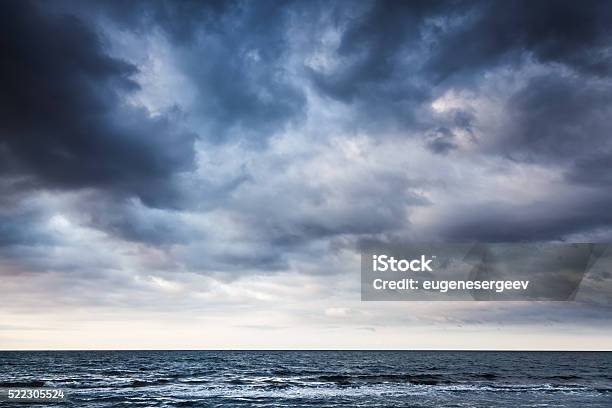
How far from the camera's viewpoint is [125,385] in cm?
5506

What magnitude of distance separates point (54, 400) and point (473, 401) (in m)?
37.1

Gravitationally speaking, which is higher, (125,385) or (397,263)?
(397,263)

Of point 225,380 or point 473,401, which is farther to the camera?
point 225,380

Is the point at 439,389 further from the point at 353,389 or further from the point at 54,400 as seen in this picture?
the point at 54,400

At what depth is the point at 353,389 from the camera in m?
50.9

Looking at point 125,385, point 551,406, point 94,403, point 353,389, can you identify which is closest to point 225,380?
point 125,385

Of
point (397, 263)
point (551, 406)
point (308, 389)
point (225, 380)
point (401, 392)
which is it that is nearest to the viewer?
point (397, 263)

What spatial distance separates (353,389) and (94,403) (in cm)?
2622

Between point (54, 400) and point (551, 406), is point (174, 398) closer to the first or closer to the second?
point (54, 400)

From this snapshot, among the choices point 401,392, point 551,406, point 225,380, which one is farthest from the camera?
point 225,380

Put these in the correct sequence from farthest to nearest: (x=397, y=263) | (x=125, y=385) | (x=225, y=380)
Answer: (x=225, y=380) < (x=125, y=385) < (x=397, y=263)

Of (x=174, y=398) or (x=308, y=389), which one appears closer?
(x=174, y=398)

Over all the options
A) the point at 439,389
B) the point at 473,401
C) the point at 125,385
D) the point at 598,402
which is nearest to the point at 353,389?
the point at 439,389

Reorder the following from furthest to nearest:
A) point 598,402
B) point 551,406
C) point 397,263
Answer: point 598,402, point 551,406, point 397,263
